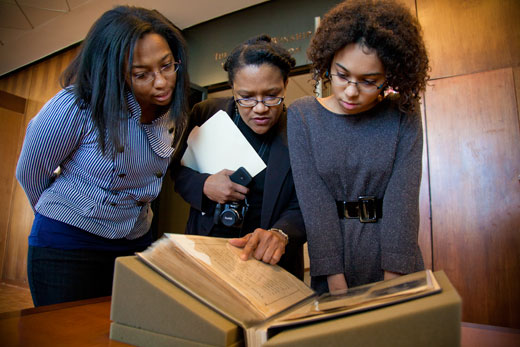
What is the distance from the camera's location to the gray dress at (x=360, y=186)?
815 millimetres

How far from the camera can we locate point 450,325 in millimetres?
294

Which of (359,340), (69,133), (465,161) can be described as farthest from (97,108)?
(465,161)

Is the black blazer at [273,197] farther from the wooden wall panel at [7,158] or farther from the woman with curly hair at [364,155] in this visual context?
the wooden wall panel at [7,158]

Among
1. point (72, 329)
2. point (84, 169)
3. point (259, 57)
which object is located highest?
point (259, 57)

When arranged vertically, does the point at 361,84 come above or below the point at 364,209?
above

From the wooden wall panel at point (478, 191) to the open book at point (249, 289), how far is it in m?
2.46

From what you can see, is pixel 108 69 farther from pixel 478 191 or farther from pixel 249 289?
pixel 478 191

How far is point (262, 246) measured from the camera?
2.06 ft

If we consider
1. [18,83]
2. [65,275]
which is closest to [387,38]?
[65,275]

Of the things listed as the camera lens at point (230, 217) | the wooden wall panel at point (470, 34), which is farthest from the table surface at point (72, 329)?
the wooden wall panel at point (470, 34)

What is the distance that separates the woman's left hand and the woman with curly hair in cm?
22

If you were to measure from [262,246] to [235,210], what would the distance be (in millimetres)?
291

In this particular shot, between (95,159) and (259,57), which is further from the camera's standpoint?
(259,57)

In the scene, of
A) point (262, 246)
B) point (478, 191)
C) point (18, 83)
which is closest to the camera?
point (262, 246)
